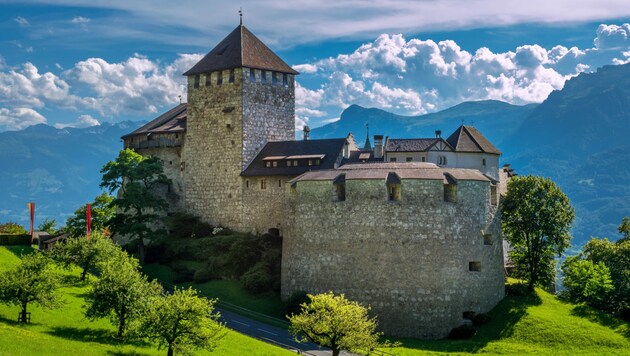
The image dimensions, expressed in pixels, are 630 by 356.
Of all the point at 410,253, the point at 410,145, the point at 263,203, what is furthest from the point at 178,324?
the point at 410,145

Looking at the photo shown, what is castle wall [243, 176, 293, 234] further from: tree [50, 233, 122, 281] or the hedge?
the hedge

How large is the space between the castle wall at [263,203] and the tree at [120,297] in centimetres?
2826

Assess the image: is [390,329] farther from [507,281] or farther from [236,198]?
[236,198]

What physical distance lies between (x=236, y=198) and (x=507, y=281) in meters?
30.4

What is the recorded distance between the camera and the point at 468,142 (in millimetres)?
83188

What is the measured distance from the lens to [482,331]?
2395 inches

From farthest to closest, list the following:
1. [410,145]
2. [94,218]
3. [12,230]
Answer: [94,218], [410,145], [12,230]

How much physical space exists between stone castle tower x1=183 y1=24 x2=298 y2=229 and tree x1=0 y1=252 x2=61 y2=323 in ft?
107

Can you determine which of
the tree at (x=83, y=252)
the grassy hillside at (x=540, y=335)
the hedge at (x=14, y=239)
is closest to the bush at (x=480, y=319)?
the grassy hillside at (x=540, y=335)

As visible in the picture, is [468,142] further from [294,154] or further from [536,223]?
[294,154]

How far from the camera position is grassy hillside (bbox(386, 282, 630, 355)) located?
56.1 m

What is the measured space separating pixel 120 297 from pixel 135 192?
29982 millimetres

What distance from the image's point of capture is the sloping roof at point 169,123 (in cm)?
8788

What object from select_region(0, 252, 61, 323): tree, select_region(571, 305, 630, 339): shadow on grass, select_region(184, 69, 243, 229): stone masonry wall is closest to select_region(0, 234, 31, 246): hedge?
select_region(184, 69, 243, 229): stone masonry wall
